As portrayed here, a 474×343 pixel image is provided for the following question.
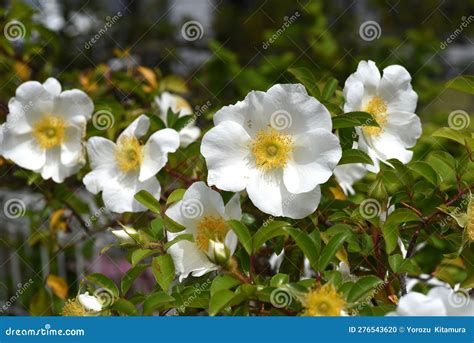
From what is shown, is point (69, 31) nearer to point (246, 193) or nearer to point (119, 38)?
point (119, 38)

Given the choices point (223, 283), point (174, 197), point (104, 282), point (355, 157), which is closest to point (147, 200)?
point (174, 197)

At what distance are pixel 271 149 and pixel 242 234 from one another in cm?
20

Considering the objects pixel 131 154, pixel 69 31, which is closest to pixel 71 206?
pixel 131 154

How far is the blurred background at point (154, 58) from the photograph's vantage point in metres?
2.13

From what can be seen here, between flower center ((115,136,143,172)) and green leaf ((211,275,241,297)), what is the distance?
0.44 m

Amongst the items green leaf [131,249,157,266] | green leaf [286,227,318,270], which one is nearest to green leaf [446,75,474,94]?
green leaf [286,227,318,270]

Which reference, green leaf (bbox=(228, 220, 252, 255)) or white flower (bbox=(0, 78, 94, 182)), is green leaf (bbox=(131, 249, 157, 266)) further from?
white flower (bbox=(0, 78, 94, 182))

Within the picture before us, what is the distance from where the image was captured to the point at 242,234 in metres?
1.17

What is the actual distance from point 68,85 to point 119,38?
1521 mm

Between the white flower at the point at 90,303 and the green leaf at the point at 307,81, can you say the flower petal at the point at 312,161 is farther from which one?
the white flower at the point at 90,303

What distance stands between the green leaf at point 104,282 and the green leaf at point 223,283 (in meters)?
0.20

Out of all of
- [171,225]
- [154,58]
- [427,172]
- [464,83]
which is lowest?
[154,58]

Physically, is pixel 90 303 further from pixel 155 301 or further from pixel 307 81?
pixel 307 81

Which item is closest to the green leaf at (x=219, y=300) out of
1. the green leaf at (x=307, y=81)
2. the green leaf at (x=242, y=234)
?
the green leaf at (x=242, y=234)
